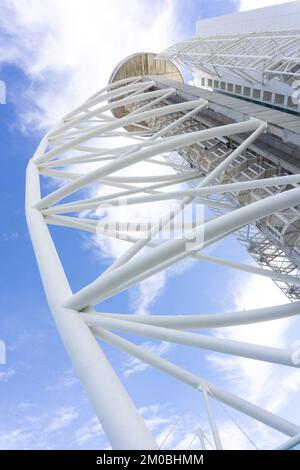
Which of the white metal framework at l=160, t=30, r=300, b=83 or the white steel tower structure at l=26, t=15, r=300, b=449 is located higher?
the white metal framework at l=160, t=30, r=300, b=83

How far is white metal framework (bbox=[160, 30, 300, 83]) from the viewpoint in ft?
55.2

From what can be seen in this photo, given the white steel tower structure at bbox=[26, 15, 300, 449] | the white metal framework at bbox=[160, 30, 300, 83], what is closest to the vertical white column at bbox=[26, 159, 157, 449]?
the white steel tower structure at bbox=[26, 15, 300, 449]

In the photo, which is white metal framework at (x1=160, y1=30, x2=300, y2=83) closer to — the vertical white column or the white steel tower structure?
the white steel tower structure

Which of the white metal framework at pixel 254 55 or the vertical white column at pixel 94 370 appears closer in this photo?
the vertical white column at pixel 94 370

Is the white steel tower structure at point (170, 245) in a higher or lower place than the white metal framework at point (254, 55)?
lower

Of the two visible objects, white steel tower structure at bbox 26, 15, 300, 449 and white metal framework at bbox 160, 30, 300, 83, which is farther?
white metal framework at bbox 160, 30, 300, 83

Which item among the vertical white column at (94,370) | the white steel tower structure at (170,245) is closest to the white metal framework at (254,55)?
the white steel tower structure at (170,245)

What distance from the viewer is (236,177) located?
574 inches

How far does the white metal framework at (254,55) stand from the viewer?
55.2 feet

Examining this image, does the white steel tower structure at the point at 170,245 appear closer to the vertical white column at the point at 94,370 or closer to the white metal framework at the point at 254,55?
the vertical white column at the point at 94,370

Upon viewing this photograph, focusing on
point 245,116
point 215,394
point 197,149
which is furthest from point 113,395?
point 197,149

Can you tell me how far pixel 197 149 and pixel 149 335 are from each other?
558 inches

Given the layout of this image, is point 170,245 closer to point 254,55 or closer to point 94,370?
point 94,370
